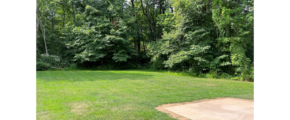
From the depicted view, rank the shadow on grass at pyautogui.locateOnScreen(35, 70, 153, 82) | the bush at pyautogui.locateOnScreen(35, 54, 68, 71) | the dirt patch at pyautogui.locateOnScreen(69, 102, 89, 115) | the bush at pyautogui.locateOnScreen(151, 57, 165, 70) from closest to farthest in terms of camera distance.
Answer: the dirt patch at pyautogui.locateOnScreen(69, 102, 89, 115), the shadow on grass at pyautogui.locateOnScreen(35, 70, 153, 82), the bush at pyautogui.locateOnScreen(35, 54, 68, 71), the bush at pyautogui.locateOnScreen(151, 57, 165, 70)

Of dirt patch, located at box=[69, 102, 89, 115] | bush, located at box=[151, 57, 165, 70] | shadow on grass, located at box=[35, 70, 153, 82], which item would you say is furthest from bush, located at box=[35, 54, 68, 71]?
dirt patch, located at box=[69, 102, 89, 115]

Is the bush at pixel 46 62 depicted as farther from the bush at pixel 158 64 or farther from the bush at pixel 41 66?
the bush at pixel 158 64

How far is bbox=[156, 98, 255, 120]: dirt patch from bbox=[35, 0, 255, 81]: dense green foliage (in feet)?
22.9

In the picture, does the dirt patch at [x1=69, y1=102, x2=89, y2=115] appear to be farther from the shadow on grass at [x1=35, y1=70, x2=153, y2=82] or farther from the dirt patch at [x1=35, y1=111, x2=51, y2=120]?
the shadow on grass at [x1=35, y1=70, x2=153, y2=82]

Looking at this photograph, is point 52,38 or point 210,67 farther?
point 52,38

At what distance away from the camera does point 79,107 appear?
13.4 ft

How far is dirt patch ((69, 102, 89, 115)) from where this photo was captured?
3.73 m

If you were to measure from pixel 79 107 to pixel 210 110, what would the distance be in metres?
3.13
